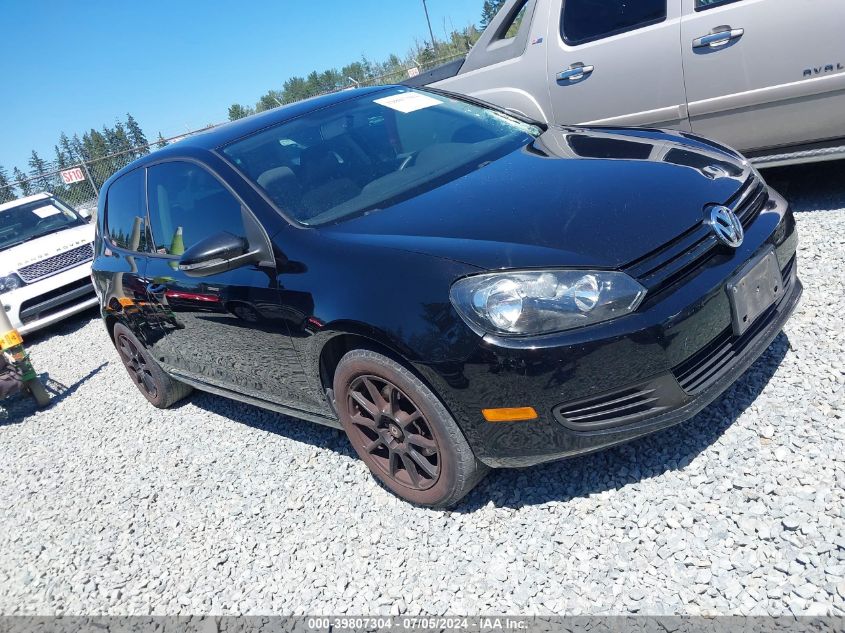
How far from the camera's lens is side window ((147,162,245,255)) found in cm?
307

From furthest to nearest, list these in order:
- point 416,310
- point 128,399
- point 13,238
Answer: point 13,238, point 128,399, point 416,310

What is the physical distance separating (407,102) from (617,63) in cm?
179

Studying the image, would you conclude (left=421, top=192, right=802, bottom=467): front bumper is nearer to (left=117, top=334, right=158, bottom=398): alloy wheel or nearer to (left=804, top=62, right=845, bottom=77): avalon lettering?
(left=804, top=62, right=845, bottom=77): avalon lettering

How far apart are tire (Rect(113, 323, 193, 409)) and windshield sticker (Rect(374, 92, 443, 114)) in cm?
235

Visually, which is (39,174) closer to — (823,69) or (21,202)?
(21,202)

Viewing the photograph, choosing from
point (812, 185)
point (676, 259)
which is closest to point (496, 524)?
point (676, 259)

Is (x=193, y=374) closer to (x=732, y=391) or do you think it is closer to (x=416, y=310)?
(x=416, y=310)

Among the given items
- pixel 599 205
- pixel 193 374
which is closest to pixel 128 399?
pixel 193 374

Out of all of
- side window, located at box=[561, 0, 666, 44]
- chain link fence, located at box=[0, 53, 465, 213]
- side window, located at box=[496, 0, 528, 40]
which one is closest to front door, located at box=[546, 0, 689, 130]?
side window, located at box=[561, 0, 666, 44]

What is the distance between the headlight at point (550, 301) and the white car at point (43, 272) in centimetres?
706

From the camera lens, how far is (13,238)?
8398 mm

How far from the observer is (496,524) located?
8.33ft

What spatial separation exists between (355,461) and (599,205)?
1.72 metres

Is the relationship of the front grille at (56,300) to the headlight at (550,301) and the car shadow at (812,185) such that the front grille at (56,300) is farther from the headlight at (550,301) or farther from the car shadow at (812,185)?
the car shadow at (812,185)
